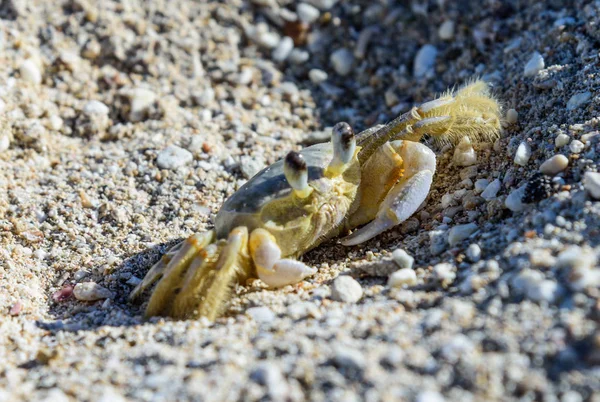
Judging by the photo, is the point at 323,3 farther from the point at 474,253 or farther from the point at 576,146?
the point at 474,253

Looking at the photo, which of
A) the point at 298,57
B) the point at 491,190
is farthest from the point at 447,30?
the point at 491,190

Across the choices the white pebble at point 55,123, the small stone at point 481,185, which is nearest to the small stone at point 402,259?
the small stone at point 481,185

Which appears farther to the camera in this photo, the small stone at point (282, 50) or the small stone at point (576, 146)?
the small stone at point (282, 50)

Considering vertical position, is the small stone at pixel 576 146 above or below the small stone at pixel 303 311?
above

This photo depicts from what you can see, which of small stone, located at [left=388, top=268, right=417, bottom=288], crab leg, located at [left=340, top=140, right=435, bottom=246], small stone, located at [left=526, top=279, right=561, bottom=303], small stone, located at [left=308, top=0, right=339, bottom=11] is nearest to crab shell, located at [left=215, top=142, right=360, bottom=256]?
crab leg, located at [left=340, top=140, right=435, bottom=246]

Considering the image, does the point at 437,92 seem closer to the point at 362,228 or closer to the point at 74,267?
the point at 362,228

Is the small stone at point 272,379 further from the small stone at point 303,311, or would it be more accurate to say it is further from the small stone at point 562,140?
the small stone at point 562,140

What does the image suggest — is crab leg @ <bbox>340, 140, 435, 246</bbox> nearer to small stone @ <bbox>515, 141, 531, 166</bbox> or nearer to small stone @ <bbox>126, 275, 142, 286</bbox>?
small stone @ <bbox>515, 141, 531, 166</bbox>
